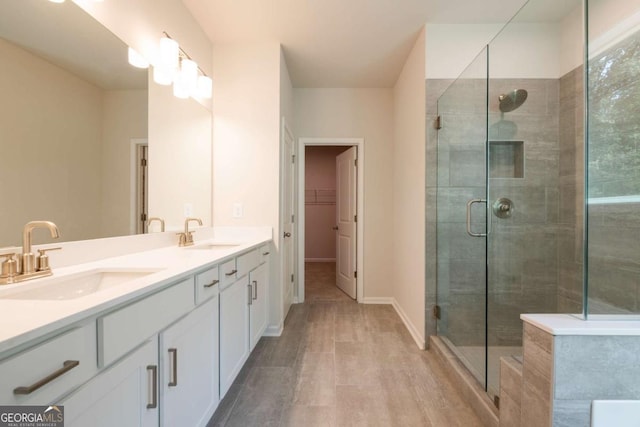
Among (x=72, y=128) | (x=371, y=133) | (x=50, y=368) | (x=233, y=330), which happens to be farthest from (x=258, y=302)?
(x=371, y=133)

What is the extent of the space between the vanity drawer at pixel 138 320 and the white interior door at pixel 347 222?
2805mm

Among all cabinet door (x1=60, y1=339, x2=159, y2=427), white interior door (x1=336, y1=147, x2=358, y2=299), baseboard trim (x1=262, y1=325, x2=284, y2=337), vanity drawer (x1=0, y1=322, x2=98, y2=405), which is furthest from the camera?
white interior door (x1=336, y1=147, x2=358, y2=299)

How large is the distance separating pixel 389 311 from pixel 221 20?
3.25m

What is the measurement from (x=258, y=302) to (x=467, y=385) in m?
1.45

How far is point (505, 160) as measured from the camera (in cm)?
205

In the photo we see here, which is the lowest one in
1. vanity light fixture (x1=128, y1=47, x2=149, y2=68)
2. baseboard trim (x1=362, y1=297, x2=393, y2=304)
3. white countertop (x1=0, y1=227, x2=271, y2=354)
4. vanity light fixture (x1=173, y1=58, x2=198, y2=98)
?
baseboard trim (x1=362, y1=297, x2=393, y2=304)

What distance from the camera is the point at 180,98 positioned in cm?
215

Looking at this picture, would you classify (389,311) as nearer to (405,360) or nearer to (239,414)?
(405,360)

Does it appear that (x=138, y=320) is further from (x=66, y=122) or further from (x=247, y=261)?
(x=247, y=261)

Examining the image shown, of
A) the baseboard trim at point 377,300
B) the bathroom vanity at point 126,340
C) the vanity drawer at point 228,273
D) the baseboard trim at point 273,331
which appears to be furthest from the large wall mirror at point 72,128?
the baseboard trim at point 377,300

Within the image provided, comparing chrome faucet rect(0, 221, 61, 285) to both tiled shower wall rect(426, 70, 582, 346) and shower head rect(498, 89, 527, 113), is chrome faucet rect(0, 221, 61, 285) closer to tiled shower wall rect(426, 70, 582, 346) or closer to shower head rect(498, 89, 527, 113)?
tiled shower wall rect(426, 70, 582, 346)

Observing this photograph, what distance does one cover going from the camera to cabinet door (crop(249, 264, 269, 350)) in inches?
80.8

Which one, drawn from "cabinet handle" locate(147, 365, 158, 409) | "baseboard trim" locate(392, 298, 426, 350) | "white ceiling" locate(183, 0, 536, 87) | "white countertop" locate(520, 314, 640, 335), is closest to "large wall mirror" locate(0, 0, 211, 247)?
"cabinet handle" locate(147, 365, 158, 409)

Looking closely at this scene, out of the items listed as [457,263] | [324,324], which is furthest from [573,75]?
[324,324]
